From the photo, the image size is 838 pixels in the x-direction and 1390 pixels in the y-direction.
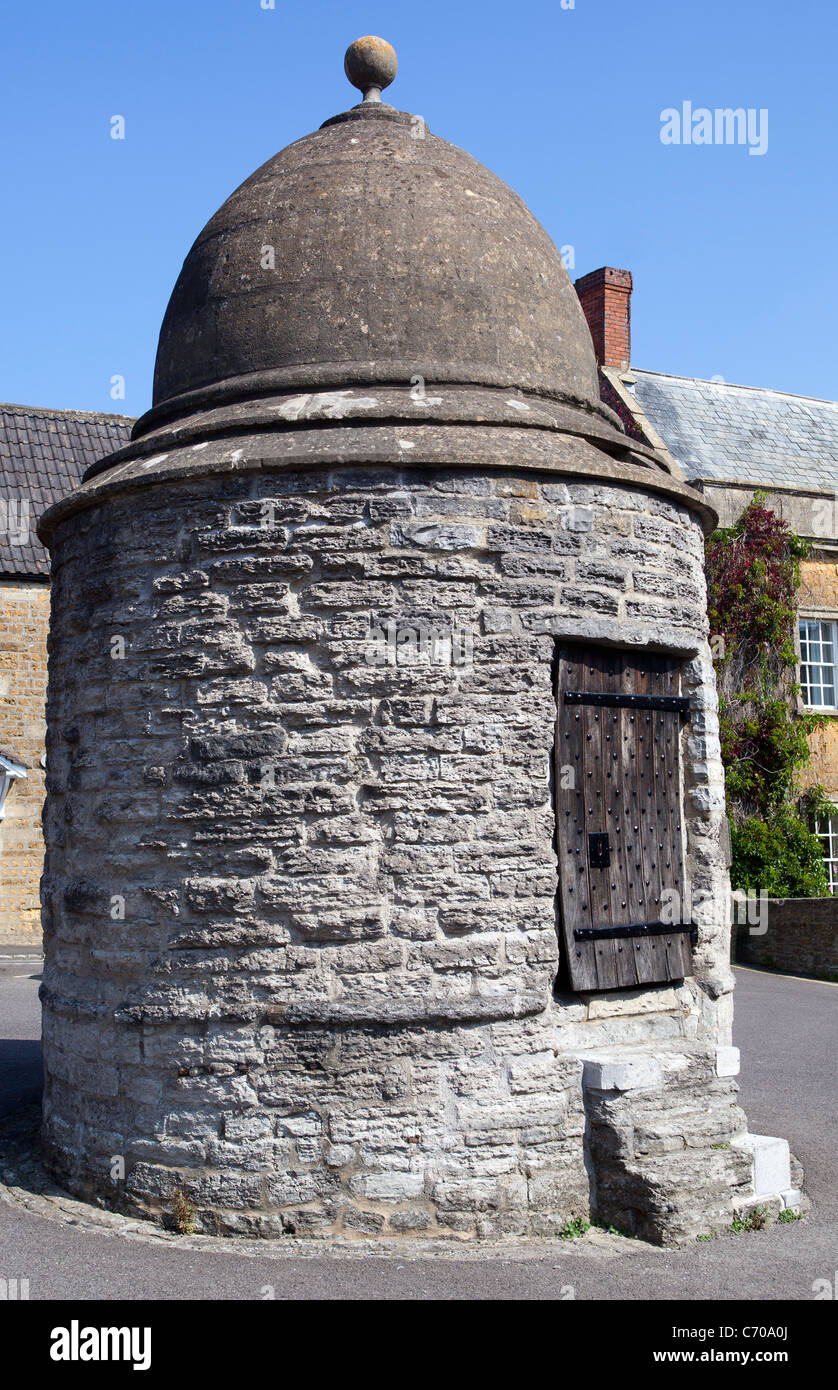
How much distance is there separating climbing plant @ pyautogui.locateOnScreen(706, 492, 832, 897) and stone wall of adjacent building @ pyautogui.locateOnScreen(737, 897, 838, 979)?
83 cm

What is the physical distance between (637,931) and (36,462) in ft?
47.7

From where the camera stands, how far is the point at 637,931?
604 cm

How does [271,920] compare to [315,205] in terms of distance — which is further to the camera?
[315,205]

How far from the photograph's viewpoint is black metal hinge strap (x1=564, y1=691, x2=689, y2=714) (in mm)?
5902

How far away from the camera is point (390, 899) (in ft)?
17.4

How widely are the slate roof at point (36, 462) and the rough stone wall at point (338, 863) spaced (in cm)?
1183

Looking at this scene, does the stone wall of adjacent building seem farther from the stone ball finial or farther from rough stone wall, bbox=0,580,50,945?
the stone ball finial

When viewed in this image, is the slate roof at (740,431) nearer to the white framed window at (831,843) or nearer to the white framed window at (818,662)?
the white framed window at (818,662)

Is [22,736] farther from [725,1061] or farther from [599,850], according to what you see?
[725,1061]

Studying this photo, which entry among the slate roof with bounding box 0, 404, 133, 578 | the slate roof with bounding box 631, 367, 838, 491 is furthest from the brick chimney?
the slate roof with bounding box 0, 404, 133, 578

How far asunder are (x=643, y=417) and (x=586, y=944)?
1393cm

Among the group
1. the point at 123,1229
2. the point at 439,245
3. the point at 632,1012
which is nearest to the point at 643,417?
the point at 439,245

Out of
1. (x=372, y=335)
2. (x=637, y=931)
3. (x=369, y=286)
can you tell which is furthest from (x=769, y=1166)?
(x=369, y=286)

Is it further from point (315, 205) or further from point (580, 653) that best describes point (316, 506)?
point (315, 205)
